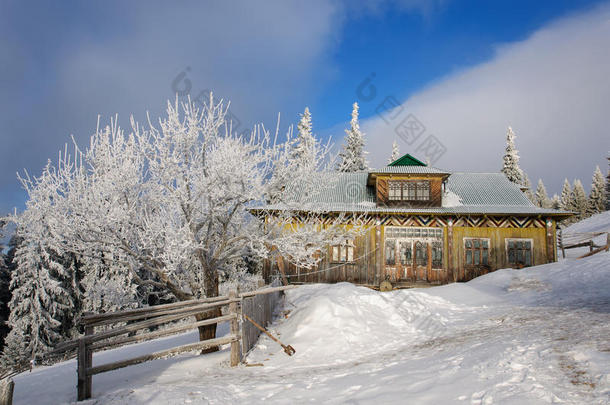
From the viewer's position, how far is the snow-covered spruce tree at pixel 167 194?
28.6 feet

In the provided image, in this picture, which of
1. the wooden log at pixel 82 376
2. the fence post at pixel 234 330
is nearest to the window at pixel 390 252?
the fence post at pixel 234 330

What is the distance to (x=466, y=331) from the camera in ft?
29.0

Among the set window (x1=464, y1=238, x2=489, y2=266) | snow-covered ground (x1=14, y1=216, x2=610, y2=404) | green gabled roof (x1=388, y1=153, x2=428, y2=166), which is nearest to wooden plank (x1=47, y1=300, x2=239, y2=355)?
snow-covered ground (x1=14, y1=216, x2=610, y2=404)

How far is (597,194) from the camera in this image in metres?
59.6

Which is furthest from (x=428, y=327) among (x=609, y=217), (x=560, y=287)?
(x=609, y=217)

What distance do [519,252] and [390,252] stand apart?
6.09 meters

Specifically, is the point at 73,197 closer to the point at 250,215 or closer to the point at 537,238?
the point at 250,215

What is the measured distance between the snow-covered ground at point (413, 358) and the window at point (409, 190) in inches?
235

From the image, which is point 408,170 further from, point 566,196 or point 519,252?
point 566,196

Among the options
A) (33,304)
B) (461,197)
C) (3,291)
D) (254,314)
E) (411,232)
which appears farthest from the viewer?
(3,291)

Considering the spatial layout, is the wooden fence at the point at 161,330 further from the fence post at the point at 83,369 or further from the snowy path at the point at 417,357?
the snowy path at the point at 417,357

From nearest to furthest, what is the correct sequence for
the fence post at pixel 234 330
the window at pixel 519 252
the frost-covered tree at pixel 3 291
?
the fence post at pixel 234 330
the window at pixel 519 252
the frost-covered tree at pixel 3 291

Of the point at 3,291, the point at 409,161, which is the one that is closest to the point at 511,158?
the point at 409,161

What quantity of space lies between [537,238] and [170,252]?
1676 cm
